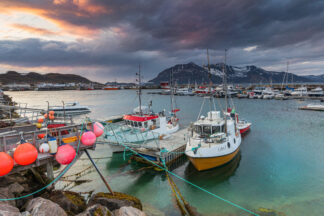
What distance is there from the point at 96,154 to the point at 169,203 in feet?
37.5

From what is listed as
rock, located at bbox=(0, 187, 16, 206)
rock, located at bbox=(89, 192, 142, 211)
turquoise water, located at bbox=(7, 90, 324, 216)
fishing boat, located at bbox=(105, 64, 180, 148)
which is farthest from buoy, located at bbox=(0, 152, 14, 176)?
fishing boat, located at bbox=(105, 64, 180, 148)

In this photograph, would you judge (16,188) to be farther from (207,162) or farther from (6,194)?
(207,162)

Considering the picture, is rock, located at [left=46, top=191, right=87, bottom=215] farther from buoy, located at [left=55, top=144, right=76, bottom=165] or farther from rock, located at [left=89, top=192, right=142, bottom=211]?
buoy, located at [left=55, top=144, right=76, bottom=165]

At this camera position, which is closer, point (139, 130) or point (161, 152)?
point (161, 152)

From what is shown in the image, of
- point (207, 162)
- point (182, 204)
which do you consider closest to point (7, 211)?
point (182, 204)

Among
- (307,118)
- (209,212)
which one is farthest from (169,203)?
(307,118)

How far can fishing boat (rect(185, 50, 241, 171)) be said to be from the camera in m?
13.5

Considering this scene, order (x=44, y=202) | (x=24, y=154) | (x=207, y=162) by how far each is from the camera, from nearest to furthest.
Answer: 1. (x=44, y=202)
2. (x=24, y=154)
3. (x=207, y=162)

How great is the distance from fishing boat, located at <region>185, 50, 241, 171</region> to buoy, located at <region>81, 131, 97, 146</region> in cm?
745

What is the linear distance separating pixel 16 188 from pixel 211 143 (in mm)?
12237

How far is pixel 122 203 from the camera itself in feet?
28.5

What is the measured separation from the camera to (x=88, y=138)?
342 inches

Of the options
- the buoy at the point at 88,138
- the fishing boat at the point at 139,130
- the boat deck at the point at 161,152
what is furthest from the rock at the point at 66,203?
the fishing boat at the point at 139,130

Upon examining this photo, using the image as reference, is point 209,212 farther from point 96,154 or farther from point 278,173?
point 96,154
